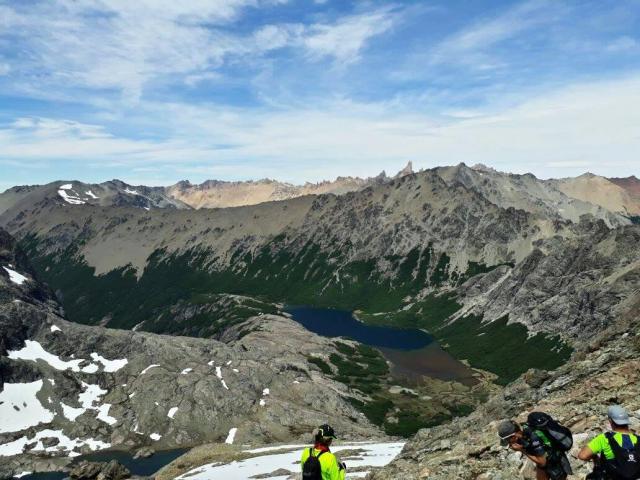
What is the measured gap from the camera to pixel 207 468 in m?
83.0

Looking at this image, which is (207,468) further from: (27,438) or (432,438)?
(27,438)

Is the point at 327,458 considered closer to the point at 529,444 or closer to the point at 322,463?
the point at 322,463

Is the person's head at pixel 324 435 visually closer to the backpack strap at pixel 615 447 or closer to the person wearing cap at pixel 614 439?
the person wearing cap at pixel 614 439

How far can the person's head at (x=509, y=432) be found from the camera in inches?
642

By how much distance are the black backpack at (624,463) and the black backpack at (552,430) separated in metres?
1.71

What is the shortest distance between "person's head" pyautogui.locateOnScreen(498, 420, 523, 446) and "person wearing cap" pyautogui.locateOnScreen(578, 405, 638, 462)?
2147 mm

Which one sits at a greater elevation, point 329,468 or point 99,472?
point 329,468

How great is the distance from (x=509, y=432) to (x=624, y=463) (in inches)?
154

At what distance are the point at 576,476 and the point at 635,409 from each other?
18.8 ft

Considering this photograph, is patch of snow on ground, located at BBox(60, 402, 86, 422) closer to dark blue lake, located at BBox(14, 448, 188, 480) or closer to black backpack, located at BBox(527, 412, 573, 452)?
dark blue lake, located at BBox(14, 448, 188, 480)

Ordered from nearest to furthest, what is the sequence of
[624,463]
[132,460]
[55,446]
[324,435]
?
1. [624,463]
2. [324,435]
3. [132,460]
4. [55,446]

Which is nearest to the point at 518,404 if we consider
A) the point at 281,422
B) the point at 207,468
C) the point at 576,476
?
the point at 576,476

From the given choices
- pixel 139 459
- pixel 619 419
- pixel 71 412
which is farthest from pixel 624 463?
pixel 71 412

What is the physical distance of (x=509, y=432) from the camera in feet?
53.8
